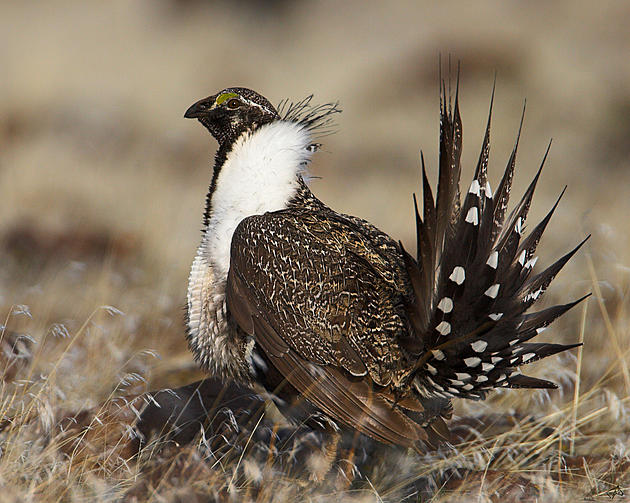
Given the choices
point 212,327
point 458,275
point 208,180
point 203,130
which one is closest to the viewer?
point 458,275

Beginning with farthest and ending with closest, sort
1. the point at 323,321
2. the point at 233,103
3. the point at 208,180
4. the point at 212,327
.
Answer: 1. the point at 208,180
2. the point at 233,103
3. the point at 212,327
4. the point at 323,321

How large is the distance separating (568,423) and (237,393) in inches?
56.5

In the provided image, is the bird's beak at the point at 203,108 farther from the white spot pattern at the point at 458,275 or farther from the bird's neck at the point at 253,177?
the white spot pattern at the point at 458,275

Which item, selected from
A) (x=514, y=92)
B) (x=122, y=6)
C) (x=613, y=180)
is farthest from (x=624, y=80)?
(x=122, y=6)

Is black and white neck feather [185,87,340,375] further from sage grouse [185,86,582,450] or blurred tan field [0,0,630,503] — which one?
blurred tan field [0,0,630,503]

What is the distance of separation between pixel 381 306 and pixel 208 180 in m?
5.61

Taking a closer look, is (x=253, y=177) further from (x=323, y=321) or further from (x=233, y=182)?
(x=323, y=321)

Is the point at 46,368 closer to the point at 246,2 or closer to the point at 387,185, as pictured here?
the point at 387,185

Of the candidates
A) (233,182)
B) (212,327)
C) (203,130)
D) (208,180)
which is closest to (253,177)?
(233,182)

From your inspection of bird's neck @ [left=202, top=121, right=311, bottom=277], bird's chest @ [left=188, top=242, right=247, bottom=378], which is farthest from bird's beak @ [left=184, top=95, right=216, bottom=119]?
bird's chest @ [left=188, top=242, right=247, bottom=378]

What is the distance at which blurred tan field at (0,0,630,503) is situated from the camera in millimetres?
2771

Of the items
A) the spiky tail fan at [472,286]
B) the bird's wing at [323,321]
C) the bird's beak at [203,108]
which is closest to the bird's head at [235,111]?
the bird's beak at [203,108]

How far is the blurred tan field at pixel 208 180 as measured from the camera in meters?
2.77

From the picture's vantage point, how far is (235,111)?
3.20 metres
